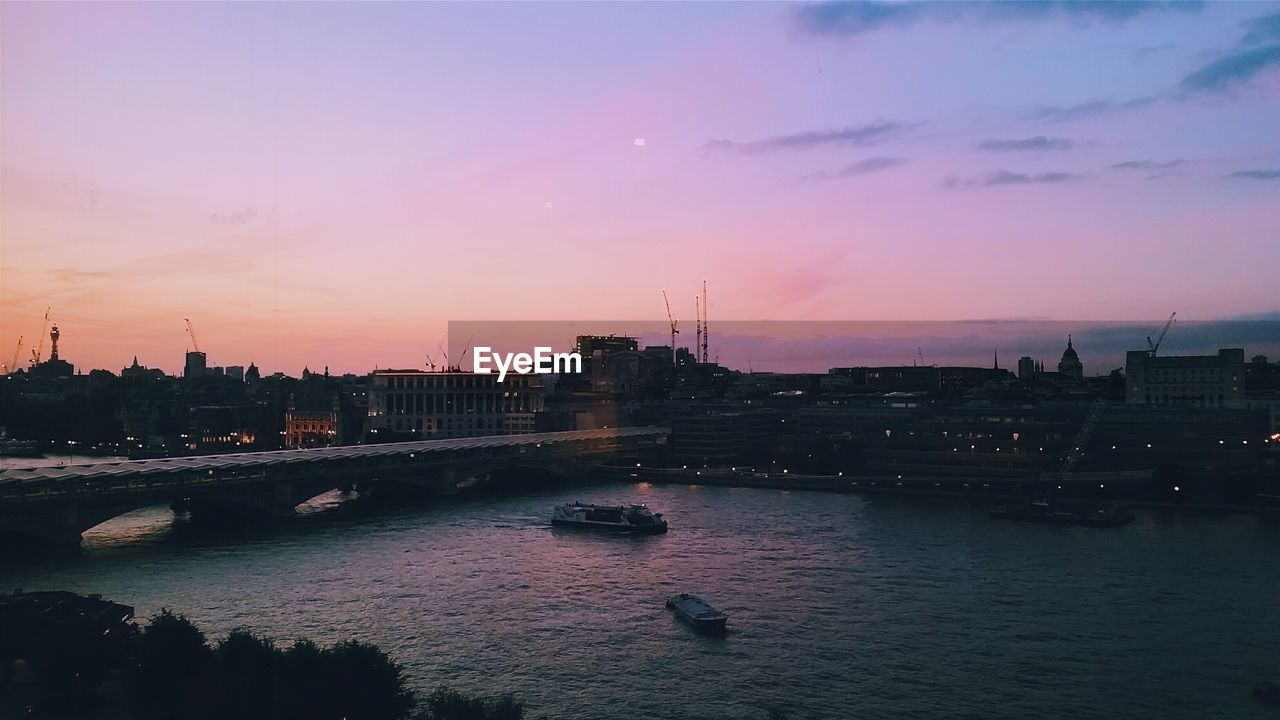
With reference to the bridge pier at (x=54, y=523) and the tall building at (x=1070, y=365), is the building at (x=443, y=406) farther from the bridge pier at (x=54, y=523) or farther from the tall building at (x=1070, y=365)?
the tall building at (x=1070, y=365)

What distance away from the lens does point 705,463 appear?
62.9 m

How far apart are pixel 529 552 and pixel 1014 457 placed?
28757mm

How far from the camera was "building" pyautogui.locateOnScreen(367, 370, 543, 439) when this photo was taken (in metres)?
83.7

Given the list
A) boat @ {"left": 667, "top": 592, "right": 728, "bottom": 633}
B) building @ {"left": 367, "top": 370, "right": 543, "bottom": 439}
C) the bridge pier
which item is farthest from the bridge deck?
building @ {"left": 367, "top": 370, "right": 543, "bottom": 439}

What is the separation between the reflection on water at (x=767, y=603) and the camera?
19234mm

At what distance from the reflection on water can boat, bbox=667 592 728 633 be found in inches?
13.4

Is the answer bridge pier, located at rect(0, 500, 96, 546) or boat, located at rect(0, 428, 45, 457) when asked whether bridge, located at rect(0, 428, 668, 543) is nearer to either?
Answer: bridge pier, located at rect(0, 500, 96, 546)

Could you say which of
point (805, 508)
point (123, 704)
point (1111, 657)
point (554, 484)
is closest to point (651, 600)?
point (1111, 657)

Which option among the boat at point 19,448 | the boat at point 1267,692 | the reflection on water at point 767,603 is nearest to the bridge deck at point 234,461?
the reflection on water at point 767,603

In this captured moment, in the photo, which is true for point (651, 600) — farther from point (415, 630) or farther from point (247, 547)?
point (247, 547)

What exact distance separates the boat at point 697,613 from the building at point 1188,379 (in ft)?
211

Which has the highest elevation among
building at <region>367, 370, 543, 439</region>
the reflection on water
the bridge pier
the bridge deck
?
building at <region>367, 370, 543, 439</region>

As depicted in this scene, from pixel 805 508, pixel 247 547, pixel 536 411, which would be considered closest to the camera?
pixel 247 547

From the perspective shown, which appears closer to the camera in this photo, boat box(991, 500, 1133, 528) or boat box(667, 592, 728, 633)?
boat box(667, 592, 728, 633)
